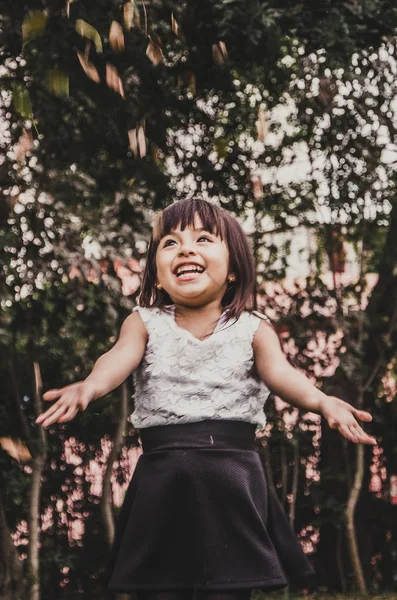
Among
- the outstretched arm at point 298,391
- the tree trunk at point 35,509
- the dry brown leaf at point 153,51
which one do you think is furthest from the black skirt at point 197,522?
the tree trunk at point 35,509

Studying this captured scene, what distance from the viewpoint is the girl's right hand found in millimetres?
2141

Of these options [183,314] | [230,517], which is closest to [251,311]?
[183,314]

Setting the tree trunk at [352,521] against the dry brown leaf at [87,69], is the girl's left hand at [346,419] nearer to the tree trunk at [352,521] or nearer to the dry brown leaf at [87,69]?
the dry brown leaf at [87,69]

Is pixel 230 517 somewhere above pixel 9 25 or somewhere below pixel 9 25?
below

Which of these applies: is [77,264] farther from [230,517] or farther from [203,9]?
[230,517]

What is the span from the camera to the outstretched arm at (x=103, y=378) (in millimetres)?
2170

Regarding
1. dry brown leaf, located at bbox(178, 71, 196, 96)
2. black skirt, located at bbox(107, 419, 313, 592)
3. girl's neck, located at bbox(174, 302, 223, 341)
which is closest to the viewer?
black skirt, located at bbox(107, 419, 313, 592)

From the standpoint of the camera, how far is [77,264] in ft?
12.4

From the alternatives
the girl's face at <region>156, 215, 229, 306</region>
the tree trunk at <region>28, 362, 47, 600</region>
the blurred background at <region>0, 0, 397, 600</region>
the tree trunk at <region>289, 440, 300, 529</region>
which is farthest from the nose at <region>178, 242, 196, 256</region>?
the tree trunk at <region>289, 440, 300, 529</region>

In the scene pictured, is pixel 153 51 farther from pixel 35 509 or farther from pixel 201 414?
pixel 35 509

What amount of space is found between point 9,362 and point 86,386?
2198mm

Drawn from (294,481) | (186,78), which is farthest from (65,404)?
(294,481)

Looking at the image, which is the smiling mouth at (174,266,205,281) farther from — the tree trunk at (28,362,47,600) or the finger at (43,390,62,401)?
the tree trunk at (28,362,47,600)

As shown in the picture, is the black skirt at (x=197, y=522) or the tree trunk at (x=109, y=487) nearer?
the black skirt at (x=197, y=522)
